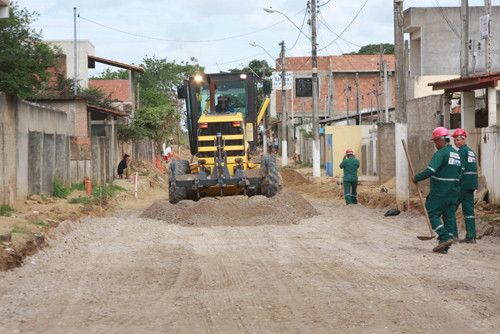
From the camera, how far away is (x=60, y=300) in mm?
7449

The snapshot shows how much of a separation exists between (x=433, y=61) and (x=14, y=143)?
24.0 meters

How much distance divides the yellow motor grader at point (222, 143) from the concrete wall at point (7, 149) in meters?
3.86

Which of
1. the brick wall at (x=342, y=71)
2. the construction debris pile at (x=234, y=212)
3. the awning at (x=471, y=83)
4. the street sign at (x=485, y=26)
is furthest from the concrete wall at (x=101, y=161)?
the brick wall at (x=342, y=71)

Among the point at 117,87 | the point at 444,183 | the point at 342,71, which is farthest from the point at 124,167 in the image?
the point at 342,71

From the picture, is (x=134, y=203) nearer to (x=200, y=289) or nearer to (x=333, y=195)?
(x=333, y=195)

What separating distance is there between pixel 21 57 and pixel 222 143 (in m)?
7.09

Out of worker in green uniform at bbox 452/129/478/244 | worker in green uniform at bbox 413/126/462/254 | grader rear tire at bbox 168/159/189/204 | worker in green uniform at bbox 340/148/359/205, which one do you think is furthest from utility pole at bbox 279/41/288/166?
worker in green uniform at bbox 413/126/462/254

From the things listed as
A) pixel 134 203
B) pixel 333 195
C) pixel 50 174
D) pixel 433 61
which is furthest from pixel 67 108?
pixel 433 61

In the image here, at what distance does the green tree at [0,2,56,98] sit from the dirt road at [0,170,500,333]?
23.2 ft

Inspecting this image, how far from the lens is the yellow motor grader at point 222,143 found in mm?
→ 17703

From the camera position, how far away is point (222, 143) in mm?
18328

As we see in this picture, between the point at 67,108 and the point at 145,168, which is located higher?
the point at 67,108

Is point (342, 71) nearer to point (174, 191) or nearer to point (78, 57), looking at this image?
point (78, 57)

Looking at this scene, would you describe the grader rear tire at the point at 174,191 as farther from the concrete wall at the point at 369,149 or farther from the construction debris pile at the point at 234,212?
the concrete wall at the point at 369,149
